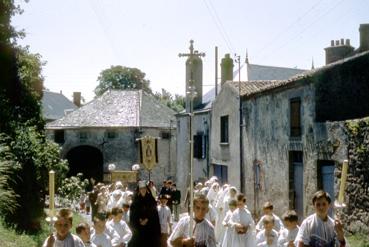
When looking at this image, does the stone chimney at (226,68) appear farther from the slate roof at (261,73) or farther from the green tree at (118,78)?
the green tree at (118,78)

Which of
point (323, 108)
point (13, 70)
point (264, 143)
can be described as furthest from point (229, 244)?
point (13, 70)

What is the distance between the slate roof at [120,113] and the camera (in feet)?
131

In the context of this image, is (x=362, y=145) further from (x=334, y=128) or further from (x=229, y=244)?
(x=229, y=244)

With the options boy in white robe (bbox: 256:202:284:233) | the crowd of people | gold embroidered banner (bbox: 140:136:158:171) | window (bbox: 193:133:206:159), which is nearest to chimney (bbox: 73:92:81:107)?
window (bbox: 193:133:206:159)

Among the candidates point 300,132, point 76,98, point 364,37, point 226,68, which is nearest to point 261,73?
point 226,68

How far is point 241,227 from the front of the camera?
382 inches

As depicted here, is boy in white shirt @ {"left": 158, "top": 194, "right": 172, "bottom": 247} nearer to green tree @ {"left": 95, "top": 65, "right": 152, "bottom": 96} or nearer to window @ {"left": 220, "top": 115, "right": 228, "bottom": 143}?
window @ {"left": 220, "top": 115, "right": 228, "bottom": 143}

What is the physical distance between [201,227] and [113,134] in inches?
1296

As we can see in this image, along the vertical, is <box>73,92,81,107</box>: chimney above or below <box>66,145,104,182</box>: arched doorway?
above

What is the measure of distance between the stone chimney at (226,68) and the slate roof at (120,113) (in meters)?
10.9

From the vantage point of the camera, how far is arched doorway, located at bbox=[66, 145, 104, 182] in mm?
40906

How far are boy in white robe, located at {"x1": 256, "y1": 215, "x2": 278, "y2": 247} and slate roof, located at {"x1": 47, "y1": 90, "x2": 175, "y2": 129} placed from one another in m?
30.7

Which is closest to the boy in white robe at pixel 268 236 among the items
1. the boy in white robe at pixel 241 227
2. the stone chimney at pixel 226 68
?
the boy in white robe at pixel 241 227

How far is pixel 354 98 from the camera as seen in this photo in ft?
56.8
